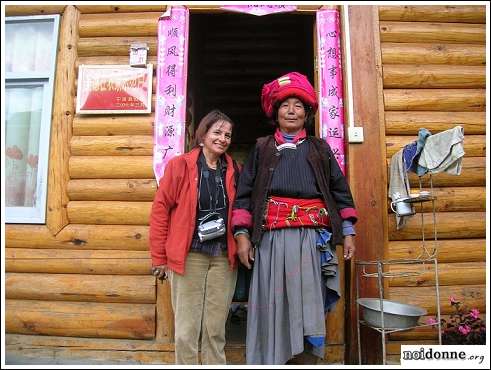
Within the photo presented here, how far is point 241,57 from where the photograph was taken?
6.54 m

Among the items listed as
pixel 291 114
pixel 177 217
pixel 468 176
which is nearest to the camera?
pixel 177 217

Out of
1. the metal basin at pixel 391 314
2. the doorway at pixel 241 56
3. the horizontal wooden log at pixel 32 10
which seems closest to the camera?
the metal basin at pixel 391 314

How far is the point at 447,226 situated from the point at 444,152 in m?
0.95

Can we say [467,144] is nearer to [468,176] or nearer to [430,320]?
[468,176]

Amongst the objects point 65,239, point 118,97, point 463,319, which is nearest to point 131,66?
point 118,97

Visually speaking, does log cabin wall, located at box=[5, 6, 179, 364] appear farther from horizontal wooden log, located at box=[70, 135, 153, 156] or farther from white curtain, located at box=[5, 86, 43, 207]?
white curtain, located at box=[5, 86, 43, 207]

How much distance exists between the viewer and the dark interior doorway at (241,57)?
5.57m

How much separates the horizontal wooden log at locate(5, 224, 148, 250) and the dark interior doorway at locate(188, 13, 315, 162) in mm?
2005

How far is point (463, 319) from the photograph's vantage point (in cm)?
345

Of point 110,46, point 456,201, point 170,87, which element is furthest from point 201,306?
point 110,46

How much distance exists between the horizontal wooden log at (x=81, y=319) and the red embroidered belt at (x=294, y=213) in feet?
5.07

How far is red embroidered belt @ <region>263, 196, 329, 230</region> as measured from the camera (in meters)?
2.81

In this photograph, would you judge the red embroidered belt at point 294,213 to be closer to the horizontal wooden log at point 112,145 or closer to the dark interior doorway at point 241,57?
the horizontal wooden log at point 112,145

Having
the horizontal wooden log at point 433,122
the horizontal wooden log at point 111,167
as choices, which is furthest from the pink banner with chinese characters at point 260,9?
the horizontal wooden log at point 111,167
